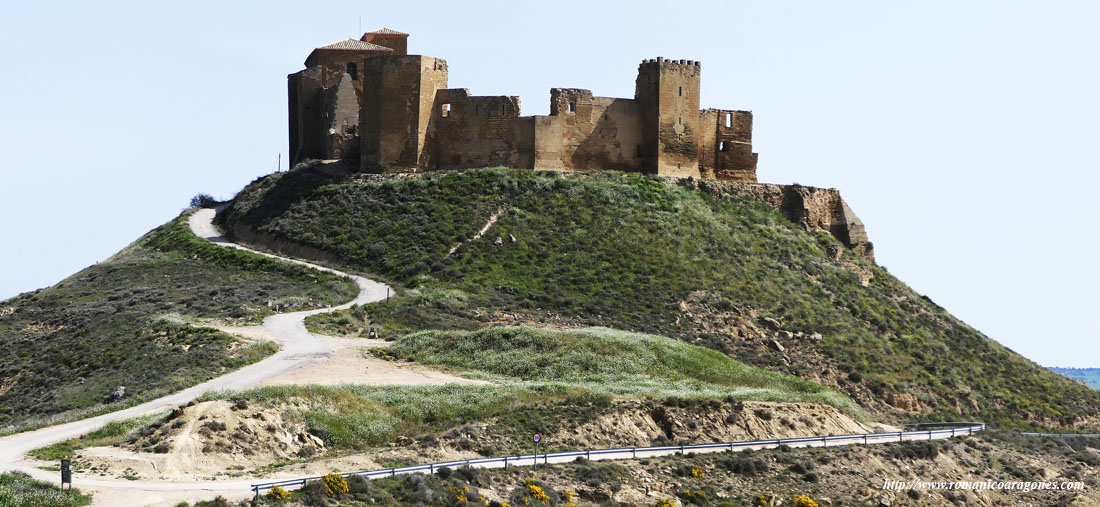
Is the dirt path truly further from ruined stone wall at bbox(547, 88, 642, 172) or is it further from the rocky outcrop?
the rocky outcrop

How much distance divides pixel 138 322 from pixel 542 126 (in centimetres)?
1838

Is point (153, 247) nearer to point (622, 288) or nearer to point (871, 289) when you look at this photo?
point (622, 288)

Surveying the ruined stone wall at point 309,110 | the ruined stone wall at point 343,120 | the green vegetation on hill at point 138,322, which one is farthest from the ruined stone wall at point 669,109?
the ruined stone wall at point 309,110

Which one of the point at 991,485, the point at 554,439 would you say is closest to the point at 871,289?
the point at 991,485

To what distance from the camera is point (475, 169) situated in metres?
58.7

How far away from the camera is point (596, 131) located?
5922 centimetres

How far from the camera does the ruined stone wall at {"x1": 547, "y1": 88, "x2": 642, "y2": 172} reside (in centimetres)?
5844

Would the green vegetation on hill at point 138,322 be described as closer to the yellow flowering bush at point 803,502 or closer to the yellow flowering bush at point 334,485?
the yellow flowering bush at point 334,485

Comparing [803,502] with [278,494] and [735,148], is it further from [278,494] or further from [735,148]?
[735,148]

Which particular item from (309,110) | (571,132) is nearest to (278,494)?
(571,132)

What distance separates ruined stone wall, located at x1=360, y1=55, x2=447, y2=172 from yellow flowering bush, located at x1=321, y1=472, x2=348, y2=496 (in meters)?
31.9

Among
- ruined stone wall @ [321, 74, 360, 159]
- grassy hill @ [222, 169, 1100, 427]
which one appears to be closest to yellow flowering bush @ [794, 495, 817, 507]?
grassy hill @ [222, 169, 1100, 427]

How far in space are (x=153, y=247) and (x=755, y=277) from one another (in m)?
26.6

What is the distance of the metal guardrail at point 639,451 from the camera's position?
2886 cm
